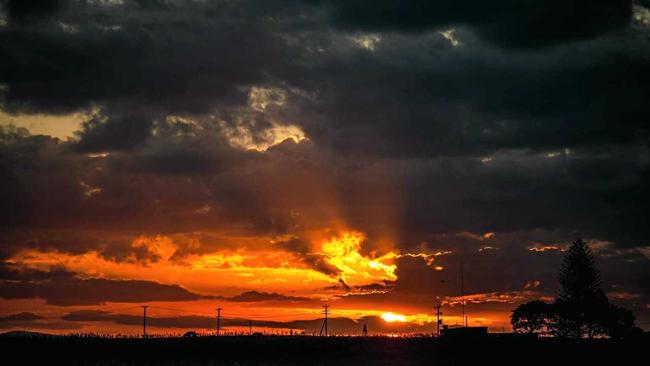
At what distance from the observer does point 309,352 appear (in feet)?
303

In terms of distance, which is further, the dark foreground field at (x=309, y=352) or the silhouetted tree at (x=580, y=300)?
the silhouetted tree at (x=580, y=300)

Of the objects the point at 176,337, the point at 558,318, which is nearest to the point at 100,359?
the point at 176,337

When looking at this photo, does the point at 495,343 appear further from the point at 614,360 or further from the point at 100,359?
the point at 100,359

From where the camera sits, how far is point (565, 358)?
88.7 meters

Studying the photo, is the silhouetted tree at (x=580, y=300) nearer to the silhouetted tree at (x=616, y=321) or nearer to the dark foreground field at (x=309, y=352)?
the silhouetted tree at (x=616, y=321)

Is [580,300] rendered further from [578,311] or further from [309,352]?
[309,352]

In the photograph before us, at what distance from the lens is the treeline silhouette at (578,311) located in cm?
17862

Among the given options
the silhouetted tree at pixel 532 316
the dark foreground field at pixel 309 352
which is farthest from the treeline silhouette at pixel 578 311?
the dark foreground field at pixel 309 352

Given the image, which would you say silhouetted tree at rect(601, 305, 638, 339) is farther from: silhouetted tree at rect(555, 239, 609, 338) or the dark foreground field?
the dark foreground field

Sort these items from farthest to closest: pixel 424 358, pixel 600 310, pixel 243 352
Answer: pixel 600 310 → pixel 243 352 → pixel 424 358

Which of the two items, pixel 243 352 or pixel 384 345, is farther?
pixel 384 345

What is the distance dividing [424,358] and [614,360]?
2147cm

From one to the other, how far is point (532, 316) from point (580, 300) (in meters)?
12.3

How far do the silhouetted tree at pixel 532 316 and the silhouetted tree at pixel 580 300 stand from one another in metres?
4.15
